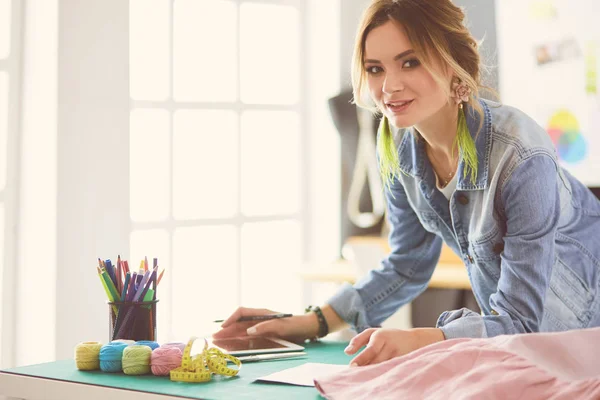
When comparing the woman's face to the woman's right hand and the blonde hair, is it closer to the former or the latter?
the blonde hair

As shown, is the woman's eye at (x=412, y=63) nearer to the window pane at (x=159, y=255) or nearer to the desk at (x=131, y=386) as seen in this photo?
the desk at (x=131, y=386)

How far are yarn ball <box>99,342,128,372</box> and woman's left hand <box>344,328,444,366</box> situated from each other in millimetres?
391

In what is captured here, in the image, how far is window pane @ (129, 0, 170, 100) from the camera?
2.89 m

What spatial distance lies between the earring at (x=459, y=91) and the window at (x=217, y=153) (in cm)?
157

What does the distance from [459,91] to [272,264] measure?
2.02 m

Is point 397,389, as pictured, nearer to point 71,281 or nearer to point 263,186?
point 71,281

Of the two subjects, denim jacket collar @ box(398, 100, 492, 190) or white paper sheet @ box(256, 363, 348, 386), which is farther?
denim jacket collar @ box(398, 100, 492, 190)

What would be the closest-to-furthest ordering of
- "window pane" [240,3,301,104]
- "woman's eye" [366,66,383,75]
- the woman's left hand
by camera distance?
the woman's left hand < "woman's eye" [366,66,383,75] < "window pane" [240,3,301,104]

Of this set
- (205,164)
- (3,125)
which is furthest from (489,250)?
(205,164)

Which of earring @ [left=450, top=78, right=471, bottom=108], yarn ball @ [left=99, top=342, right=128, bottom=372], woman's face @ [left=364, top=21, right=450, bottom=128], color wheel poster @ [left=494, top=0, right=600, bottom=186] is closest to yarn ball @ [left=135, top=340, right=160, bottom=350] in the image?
yarn ball @ [left=99, top=342, right=128, bottom=372]

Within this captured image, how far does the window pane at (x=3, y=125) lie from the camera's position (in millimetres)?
2520

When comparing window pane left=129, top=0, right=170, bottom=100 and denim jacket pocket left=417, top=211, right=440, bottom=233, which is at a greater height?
window pane left=129, top=0, right=170, bottom=100

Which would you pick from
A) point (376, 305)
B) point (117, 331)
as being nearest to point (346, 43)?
point (376, 305)

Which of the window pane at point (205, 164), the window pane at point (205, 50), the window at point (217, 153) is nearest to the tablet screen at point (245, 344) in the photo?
the window at point (217, 153)
